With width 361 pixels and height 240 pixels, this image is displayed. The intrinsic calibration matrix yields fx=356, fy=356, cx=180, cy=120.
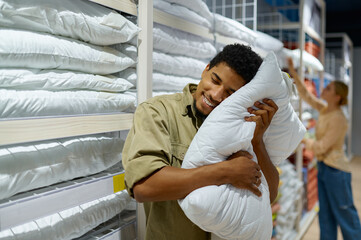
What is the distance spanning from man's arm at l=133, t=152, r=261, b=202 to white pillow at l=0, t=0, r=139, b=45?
58 cm

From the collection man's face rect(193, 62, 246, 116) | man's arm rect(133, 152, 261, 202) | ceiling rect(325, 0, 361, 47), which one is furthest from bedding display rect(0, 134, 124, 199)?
ceiling rect(325, 0, 361, 47)

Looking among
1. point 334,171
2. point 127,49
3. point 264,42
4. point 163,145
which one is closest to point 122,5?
point 127,49

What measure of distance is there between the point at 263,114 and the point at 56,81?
2.30ft

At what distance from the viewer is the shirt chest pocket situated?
49.0 inches

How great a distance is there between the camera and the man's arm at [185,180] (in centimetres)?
104

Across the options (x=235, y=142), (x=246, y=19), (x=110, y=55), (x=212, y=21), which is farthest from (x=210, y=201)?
(x=246, y=19)

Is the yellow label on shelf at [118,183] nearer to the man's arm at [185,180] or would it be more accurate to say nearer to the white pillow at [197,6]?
the man's arm at [185,180]

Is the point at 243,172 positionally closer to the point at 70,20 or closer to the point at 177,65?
→ the point at 70,20

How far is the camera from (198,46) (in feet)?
6.75

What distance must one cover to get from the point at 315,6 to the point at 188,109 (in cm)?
421

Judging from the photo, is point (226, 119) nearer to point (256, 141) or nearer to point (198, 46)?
point (256, 141)

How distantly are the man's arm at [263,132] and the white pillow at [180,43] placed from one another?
700 mm

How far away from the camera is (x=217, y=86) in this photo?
4.04 ft

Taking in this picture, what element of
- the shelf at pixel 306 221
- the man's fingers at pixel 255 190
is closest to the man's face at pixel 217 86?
the man's fingers at pixel 255 190
